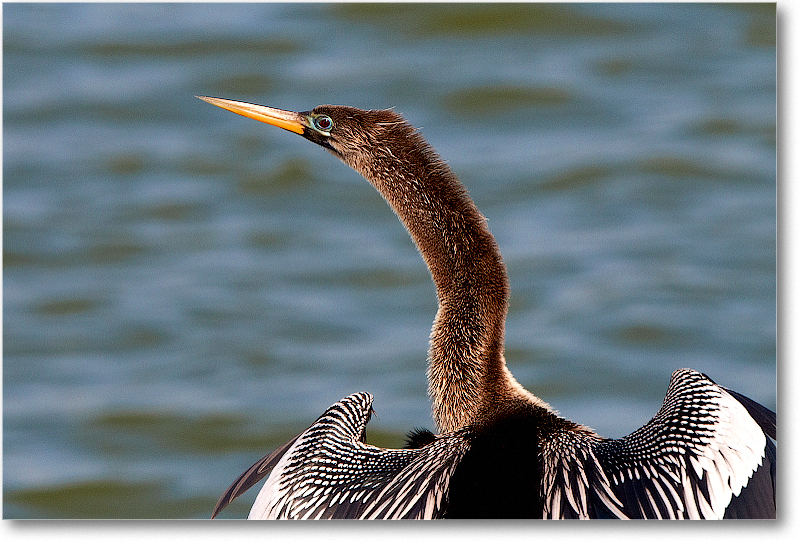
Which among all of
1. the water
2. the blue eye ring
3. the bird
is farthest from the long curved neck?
the water

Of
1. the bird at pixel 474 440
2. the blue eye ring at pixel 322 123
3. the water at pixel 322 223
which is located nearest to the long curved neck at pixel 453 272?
the bird at pixel 474 440

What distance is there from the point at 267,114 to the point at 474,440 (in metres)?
1.24

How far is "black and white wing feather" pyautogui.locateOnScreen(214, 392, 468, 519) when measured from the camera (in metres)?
3.27

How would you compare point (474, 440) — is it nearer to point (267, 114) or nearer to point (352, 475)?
point (352, 475)

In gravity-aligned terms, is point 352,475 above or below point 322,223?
below

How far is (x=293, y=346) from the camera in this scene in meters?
7.17

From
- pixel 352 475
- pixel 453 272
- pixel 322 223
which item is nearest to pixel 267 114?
pixel 453 272

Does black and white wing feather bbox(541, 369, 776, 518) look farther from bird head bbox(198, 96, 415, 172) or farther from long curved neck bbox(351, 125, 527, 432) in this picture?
bird head bbox(198, 96, 415, 172)

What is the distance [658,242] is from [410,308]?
195cm

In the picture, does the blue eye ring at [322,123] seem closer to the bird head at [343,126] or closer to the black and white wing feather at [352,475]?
the bird head at [343,126]

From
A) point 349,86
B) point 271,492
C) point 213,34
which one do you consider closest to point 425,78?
point 349,86

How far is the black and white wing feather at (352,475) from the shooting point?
3.27 m

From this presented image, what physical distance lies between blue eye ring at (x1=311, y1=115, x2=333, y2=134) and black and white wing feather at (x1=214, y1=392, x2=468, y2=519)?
90 cm

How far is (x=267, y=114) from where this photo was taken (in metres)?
3.65
